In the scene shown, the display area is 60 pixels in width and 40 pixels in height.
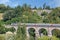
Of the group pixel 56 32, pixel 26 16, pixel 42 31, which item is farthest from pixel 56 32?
pixel 26 16

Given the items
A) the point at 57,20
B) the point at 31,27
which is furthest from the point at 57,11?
the point at 31,27

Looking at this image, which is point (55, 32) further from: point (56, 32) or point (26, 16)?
point (26, 16)

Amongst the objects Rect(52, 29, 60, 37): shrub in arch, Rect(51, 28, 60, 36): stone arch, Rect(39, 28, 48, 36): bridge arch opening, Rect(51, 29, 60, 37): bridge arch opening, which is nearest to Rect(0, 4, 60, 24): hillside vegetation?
Rect(39, 28, 48, 36): bridge arch opening

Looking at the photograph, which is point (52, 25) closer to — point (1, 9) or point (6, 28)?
point (6, 28)

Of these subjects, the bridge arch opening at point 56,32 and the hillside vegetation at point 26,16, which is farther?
the hillside vegetation at point 26,16

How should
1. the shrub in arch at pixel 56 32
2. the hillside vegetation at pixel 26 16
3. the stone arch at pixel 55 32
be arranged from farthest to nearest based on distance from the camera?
the hillside vegetation at pixel 26 16 < the stone arch at pixel 55 32 < the shrub in arch at pixel 56 32

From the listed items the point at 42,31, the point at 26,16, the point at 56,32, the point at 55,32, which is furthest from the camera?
the point at 26,16

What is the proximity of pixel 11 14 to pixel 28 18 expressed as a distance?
741cm

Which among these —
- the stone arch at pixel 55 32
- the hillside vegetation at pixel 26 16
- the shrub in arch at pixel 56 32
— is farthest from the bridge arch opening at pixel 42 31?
the hillside vegetation at pixel 26 16

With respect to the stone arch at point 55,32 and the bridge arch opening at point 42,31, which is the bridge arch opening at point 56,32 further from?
the bridge arch opening at point 42,31

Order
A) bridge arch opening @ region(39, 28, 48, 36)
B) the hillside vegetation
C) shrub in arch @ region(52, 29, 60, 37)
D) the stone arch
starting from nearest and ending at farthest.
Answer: shrub in arch @ region(52, 29, 60, 37) → the stone arch → bridge arch opening @ region(39, 28, 48, 36) → the hillside vegetation

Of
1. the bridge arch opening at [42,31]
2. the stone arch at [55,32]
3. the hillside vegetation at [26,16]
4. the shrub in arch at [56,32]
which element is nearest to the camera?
the shrub in arch at [56,32]

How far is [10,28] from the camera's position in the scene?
1848 inches

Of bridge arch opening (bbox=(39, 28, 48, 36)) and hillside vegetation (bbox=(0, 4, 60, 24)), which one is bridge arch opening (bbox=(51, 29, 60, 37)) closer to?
bridge arch opening (bbox=(39, 28, 48, 36))
